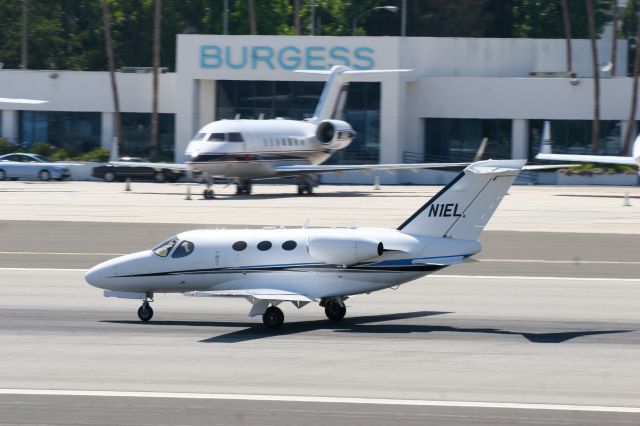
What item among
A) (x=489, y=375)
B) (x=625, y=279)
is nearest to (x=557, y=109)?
(x=625, y=279)

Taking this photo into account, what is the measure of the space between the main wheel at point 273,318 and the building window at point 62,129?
55.4 m

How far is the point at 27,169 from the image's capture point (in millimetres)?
65312

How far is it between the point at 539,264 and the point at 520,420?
16.8 m

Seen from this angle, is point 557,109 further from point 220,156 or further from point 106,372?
point 106,372

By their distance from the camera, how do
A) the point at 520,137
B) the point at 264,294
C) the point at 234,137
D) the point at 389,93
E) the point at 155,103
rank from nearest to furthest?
1. the point at 264,294
2. the point at 234,137
3. the point at 389,93
4. the point at 520,137
5. the point at 155,103

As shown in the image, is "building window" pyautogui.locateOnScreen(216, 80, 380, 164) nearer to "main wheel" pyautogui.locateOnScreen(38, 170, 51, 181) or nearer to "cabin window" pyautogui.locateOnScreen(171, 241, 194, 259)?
"main wheel" pyautogui.locateOnScreen(38, 170, 51, 181)

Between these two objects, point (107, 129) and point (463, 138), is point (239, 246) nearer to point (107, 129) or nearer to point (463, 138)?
point (463, 138)

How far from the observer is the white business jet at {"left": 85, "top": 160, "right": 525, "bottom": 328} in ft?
65.0

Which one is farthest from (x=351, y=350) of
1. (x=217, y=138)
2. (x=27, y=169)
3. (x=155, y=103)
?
(x=155, y=103)

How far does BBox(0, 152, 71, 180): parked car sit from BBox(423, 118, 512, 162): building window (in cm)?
2241

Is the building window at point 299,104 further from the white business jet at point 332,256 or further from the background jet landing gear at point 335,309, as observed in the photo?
the white business jet at point 332,256

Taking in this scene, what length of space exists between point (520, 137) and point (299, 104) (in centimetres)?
1371

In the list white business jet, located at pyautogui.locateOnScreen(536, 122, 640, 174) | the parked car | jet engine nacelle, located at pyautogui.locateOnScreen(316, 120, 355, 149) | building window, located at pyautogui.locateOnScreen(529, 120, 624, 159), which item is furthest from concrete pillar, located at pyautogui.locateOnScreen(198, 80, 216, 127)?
white business jet, located at pyautogui.locateOnScreen(536, 122, 640, 174)

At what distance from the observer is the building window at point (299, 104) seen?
68.1 metres
